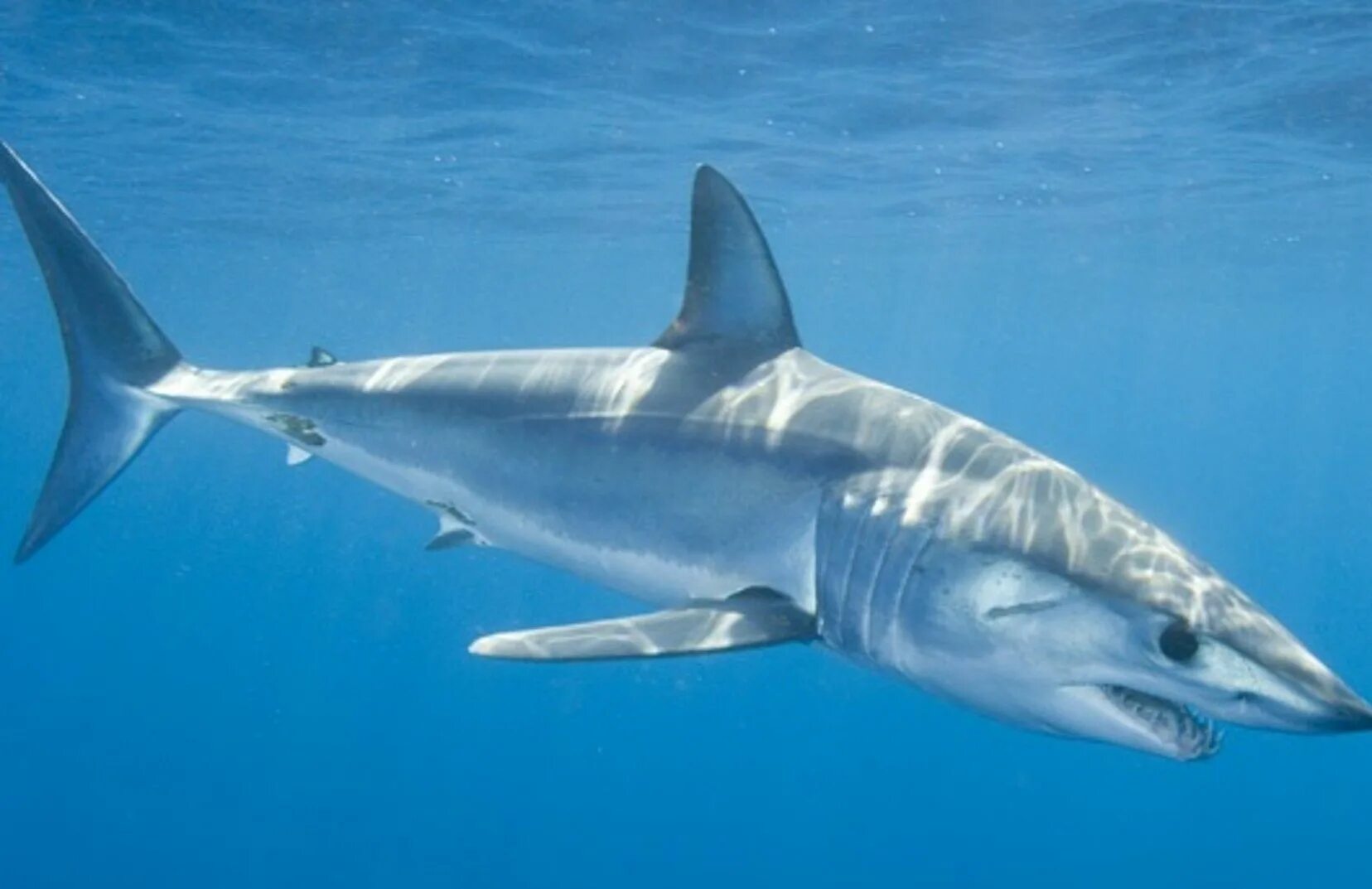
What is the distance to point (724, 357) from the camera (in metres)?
5.36

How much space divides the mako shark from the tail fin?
16 mm

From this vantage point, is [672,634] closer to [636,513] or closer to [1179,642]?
[636,513]

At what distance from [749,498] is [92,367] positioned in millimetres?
4513

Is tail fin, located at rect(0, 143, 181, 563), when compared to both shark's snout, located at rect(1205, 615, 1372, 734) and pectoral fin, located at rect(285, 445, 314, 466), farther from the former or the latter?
shark's snout, located at rect(1205, 615, 1372, 734)

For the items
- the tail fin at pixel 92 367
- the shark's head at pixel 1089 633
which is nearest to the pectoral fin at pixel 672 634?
the shark's head at pixel 1089 633

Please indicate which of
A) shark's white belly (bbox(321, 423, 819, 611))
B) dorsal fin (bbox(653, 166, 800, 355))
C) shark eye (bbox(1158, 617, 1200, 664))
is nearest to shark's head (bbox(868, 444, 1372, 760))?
shark eye (bbox(1158, 617, 1200, 664))

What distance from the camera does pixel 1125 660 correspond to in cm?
336

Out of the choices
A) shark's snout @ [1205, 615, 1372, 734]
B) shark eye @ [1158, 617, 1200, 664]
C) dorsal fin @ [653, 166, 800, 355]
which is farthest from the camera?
dorsal fin @ [653, 166, 800, 355]

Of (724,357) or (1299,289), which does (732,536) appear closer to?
(724,357)

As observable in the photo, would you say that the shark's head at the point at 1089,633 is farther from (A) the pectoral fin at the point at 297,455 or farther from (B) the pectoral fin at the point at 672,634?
(A) the pectoral fin at the point at 297,455

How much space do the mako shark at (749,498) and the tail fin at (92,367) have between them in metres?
0.02

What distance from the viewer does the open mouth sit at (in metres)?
3.40

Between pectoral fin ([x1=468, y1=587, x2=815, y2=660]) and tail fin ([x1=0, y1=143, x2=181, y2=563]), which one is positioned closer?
pectoral fin ([x1=468, y1=587, x2=815, y2=660])

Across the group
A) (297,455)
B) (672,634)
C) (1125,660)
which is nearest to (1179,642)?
(1125,660)
